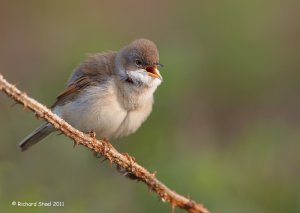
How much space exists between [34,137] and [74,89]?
0.57m

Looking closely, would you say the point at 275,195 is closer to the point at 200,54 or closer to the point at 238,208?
the point at 238,208

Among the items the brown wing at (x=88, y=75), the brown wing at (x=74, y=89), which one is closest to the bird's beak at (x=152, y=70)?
the brown wing at (x=88, y=75)

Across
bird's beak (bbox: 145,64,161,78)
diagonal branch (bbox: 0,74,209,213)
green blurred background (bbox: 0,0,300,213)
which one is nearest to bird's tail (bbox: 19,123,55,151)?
green blurred background (bbox: 0,0,300,213)

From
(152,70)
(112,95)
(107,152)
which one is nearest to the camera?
(107,152)

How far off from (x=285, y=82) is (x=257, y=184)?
382 cm

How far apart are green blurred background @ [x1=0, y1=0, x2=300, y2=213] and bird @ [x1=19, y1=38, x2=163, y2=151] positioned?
0.51m

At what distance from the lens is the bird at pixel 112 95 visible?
6395 mm

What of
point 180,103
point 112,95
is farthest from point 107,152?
point 180,103

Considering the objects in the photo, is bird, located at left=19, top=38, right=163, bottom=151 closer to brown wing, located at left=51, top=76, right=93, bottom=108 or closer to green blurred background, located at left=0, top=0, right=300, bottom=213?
brown wing, located at left=51, top=76, right=93, bottom=108

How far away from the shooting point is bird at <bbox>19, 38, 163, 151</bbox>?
6395 millimetres

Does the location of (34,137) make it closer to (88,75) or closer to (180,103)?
(88,75)

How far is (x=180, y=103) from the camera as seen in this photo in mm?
8570

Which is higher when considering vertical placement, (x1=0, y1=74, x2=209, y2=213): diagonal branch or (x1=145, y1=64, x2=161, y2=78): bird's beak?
(x1=145, y1=64, x2=161, y2=78): bird's beak

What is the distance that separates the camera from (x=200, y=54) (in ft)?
33.3
